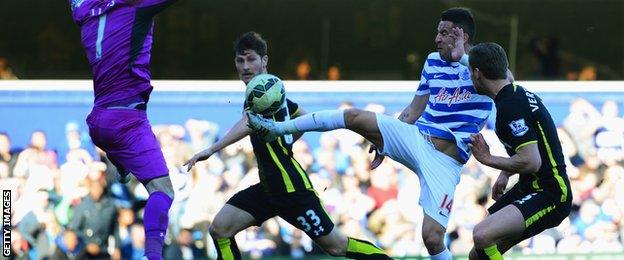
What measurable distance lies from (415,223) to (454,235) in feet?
1.24

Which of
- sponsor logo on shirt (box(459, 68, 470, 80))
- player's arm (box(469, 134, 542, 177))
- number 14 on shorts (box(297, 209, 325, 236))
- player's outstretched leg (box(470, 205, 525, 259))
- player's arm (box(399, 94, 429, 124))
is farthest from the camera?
player's arm (box(399, 94, 429, 124))

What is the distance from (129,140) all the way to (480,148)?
7.80 ft

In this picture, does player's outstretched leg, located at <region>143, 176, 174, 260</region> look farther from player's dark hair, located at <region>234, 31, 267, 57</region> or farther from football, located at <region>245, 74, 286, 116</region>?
player's dark hair, located at <region>234, 31, 267, 57</region>

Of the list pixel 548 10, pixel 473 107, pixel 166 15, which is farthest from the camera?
pixel 548 10

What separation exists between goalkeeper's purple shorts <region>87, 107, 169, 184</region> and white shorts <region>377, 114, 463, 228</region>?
1.56 m

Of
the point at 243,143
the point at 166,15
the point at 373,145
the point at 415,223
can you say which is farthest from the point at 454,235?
the point at 166,15

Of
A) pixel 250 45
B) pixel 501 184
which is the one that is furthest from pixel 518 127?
pixel 250 45

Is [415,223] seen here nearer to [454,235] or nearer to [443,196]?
[454,235]

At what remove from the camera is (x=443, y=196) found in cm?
909

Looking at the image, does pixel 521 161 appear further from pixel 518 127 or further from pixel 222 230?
pixel 222 230

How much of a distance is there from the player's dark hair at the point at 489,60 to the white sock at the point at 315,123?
0.94m

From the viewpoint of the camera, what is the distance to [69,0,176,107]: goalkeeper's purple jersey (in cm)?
908

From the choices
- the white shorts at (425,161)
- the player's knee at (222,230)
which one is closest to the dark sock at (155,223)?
the player's knee at (222,230)

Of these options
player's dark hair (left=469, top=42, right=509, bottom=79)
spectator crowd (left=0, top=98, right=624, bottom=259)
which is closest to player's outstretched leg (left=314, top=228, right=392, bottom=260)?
player's dark hair (left=469, top=42, right=509, bottom=79)
